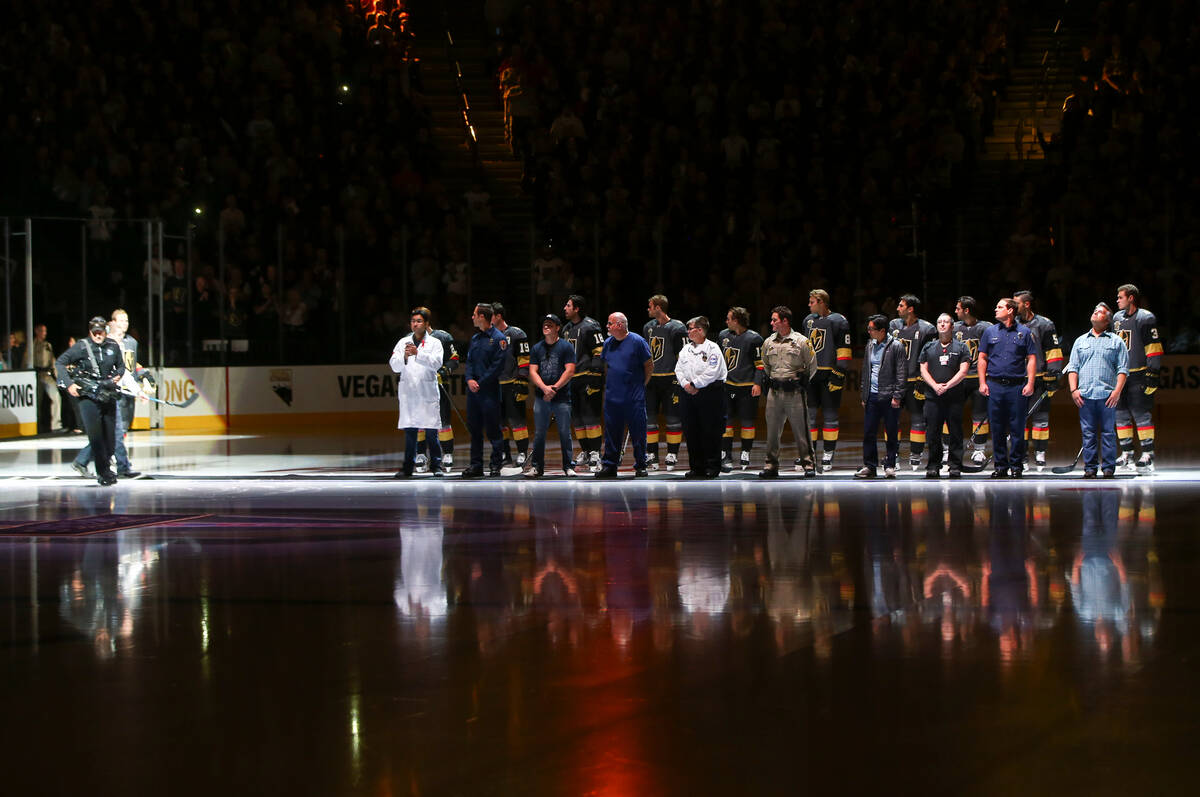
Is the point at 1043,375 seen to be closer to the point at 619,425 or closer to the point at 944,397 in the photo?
the point at 944,397

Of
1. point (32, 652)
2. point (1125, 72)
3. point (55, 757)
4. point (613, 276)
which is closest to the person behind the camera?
point (55, 757)

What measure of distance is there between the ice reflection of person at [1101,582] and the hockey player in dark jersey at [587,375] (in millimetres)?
6593

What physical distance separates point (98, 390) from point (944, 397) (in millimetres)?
9712

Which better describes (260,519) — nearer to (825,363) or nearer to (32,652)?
(32,652)

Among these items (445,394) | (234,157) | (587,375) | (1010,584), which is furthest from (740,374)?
(234,157)

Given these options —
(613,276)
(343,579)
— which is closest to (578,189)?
(613,276)

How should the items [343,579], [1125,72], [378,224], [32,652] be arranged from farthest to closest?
1. [1125,72]
2. [378,224]
3. [343,579]
4. [32,652]

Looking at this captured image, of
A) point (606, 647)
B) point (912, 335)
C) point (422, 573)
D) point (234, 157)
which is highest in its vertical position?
point (234, 157)

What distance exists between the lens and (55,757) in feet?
19.1

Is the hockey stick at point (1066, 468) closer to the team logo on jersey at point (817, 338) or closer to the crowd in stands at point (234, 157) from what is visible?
the team logo on jersey at point (817, 338)

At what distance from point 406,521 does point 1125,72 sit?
21754 millimetres

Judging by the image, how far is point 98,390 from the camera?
54.0 feet

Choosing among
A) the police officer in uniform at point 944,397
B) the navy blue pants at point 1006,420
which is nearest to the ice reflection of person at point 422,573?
the police officer in uniform at point 944,397

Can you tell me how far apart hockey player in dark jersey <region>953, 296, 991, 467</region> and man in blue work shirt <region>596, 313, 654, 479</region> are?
149 inches
